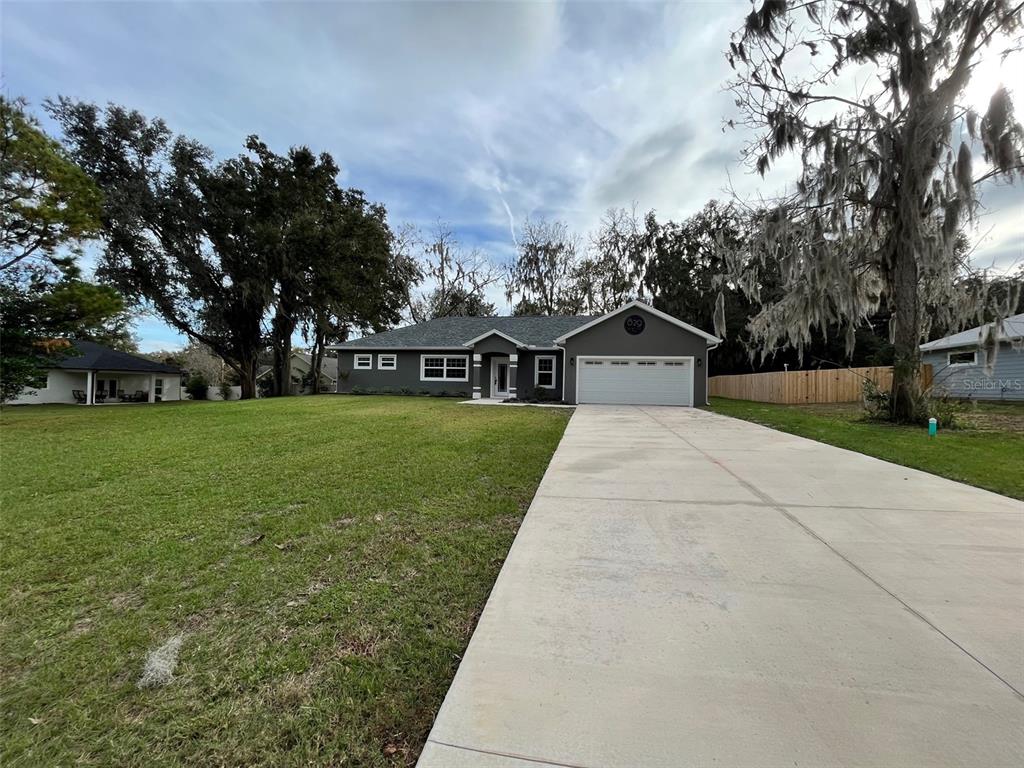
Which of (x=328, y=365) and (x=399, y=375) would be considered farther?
(x=328, y=365)

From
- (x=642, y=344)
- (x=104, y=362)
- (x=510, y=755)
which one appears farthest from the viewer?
(x=104, y=362)

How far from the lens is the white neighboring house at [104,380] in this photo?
2558 centimetres

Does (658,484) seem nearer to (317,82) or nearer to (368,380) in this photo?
(317,82)

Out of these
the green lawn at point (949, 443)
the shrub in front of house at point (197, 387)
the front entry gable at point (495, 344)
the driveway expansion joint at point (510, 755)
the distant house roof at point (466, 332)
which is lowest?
the driveway expansion joint at point (510, 755)

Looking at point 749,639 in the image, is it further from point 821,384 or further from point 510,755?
point 821,384

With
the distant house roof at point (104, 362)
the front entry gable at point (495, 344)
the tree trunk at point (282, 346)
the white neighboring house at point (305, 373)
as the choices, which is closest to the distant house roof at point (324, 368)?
the white neighboring house at point (305, 373)

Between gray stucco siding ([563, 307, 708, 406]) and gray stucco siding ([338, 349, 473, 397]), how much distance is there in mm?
5764

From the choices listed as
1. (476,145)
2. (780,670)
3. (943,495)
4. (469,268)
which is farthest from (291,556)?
(469,268)

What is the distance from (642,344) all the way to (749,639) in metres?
16.3

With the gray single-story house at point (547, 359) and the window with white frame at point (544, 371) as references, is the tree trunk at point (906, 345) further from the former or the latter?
the window with white frame at point (544, 371)

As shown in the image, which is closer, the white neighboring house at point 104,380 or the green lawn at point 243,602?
the green lawn at point 243,602

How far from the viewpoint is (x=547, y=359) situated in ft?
67.4

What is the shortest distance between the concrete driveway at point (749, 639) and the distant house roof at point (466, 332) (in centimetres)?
1692

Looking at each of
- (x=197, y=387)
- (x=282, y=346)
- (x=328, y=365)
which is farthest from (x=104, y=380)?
(x=328, y=365)
